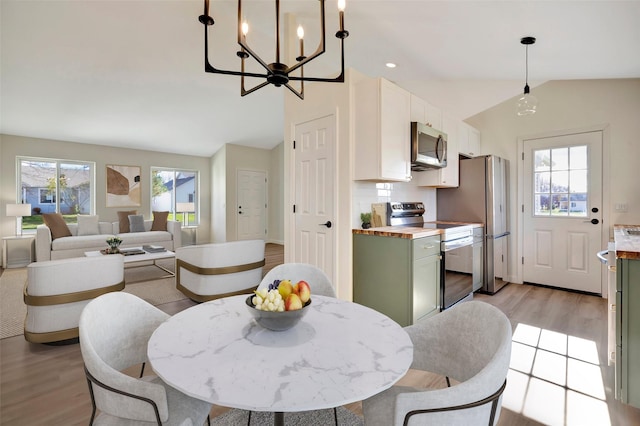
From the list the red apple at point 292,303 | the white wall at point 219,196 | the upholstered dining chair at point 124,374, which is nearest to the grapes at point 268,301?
the red apple at point 292,303

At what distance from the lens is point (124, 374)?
115 cm

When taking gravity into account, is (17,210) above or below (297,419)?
above

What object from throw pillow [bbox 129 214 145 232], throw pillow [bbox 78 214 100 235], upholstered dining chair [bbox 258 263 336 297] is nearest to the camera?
upholstered dining chair [bbox 258 263 336 297]

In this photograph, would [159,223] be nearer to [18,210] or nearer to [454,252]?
[18,210]

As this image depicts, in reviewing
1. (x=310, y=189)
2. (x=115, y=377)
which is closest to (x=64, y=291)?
(x=115, y=377)

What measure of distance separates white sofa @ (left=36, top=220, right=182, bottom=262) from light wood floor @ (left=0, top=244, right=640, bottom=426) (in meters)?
3.03

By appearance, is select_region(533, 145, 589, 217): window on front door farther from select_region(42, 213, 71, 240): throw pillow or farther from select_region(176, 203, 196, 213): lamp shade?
select_region(42, 213, 71, 240): throw pillow

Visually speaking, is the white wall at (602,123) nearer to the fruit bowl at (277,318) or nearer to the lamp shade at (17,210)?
the fruit bowl at (277,318)

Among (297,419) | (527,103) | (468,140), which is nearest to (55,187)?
(297,419)

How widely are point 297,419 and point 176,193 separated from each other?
735 cm

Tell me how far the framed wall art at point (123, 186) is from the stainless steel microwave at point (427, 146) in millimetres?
6465

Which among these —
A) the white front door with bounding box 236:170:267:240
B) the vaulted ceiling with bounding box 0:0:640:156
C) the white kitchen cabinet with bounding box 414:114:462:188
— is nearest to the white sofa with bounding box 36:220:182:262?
the white front door with bounding box 236:170:267:240

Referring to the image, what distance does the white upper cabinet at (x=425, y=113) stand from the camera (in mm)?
3234

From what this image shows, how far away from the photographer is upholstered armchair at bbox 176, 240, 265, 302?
335 centimetres
